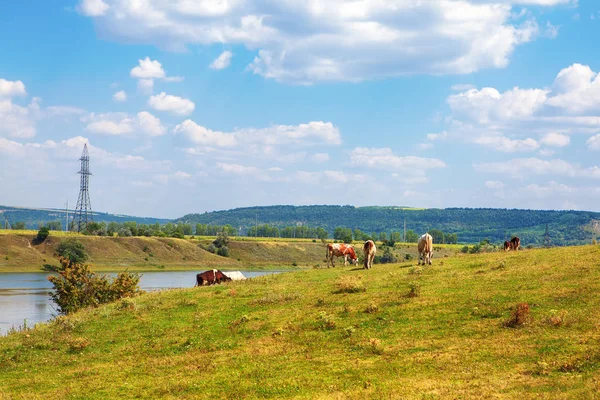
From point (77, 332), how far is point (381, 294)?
12.8m

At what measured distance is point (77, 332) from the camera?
947 inches

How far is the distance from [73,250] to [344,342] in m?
114

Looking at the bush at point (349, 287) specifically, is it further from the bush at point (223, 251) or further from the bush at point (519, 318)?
the bush at point (223, 251)

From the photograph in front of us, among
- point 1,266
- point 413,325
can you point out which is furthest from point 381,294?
point 1,266

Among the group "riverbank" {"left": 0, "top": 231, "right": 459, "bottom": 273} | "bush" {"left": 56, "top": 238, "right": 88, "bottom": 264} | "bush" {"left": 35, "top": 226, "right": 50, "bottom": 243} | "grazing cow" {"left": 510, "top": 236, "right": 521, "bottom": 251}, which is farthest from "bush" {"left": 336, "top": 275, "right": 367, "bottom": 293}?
"bush" {"left": 35, "top": 226, "right": 50, "bottom": 243}

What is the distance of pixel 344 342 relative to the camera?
61.9 ft

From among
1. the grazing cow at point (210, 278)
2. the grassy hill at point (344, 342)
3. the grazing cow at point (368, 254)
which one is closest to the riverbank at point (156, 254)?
the grazing cow at point (210, 278)

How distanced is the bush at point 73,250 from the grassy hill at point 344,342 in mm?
96531

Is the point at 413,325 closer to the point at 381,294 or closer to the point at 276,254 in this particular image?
the point at 381,294

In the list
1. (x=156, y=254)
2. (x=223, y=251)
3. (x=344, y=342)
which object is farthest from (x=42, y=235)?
(x=344, y=342)

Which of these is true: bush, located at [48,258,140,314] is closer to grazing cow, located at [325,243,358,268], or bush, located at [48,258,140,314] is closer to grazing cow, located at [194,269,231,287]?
grazing cow, located at [194,269,231,287]

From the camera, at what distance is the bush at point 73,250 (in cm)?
11800

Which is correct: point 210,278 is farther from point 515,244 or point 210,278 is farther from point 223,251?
point 223,251

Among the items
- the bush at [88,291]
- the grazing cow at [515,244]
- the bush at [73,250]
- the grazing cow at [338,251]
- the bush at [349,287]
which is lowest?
the bush at [73,250]
